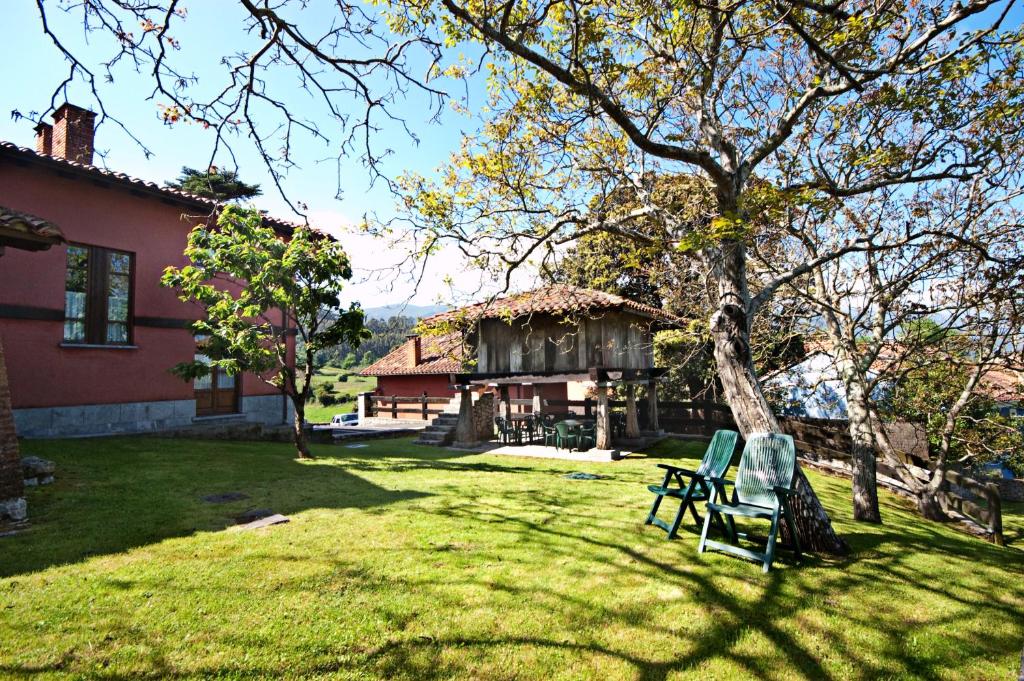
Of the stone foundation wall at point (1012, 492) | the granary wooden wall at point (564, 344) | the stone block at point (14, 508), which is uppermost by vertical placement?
the granary wooden wall at point (564, 344)

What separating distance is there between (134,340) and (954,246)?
674 inches

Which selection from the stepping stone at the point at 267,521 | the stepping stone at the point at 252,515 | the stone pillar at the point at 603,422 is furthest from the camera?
the stone pillar at the point at 603,422

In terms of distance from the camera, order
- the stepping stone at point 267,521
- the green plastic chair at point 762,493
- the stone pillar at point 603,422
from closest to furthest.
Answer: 1. the green plastic chair at point 762,493
2. the stepping stone at point 267,521
3. the stone pillar at point 603,422

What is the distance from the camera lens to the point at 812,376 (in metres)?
24.9

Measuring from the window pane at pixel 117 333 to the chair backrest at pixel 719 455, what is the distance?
1422 centimetres

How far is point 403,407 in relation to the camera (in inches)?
978

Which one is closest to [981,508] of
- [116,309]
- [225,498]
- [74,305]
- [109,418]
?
[225,498]

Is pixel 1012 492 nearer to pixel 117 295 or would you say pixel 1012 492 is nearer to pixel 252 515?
pixel 252 515

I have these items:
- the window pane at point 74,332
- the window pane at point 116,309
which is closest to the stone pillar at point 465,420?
the window pane at point 116,309

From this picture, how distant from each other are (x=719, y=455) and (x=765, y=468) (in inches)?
25.7

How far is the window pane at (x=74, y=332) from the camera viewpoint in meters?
12.0

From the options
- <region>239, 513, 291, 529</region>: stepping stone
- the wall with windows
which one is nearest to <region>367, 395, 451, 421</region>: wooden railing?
the wall with windows

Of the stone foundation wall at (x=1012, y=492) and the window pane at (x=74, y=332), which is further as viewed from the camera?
the stone foundation wall at (x=1012, y=492)

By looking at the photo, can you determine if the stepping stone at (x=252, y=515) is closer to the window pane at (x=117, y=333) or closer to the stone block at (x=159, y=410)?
the stone block at (x=159, y=410)
